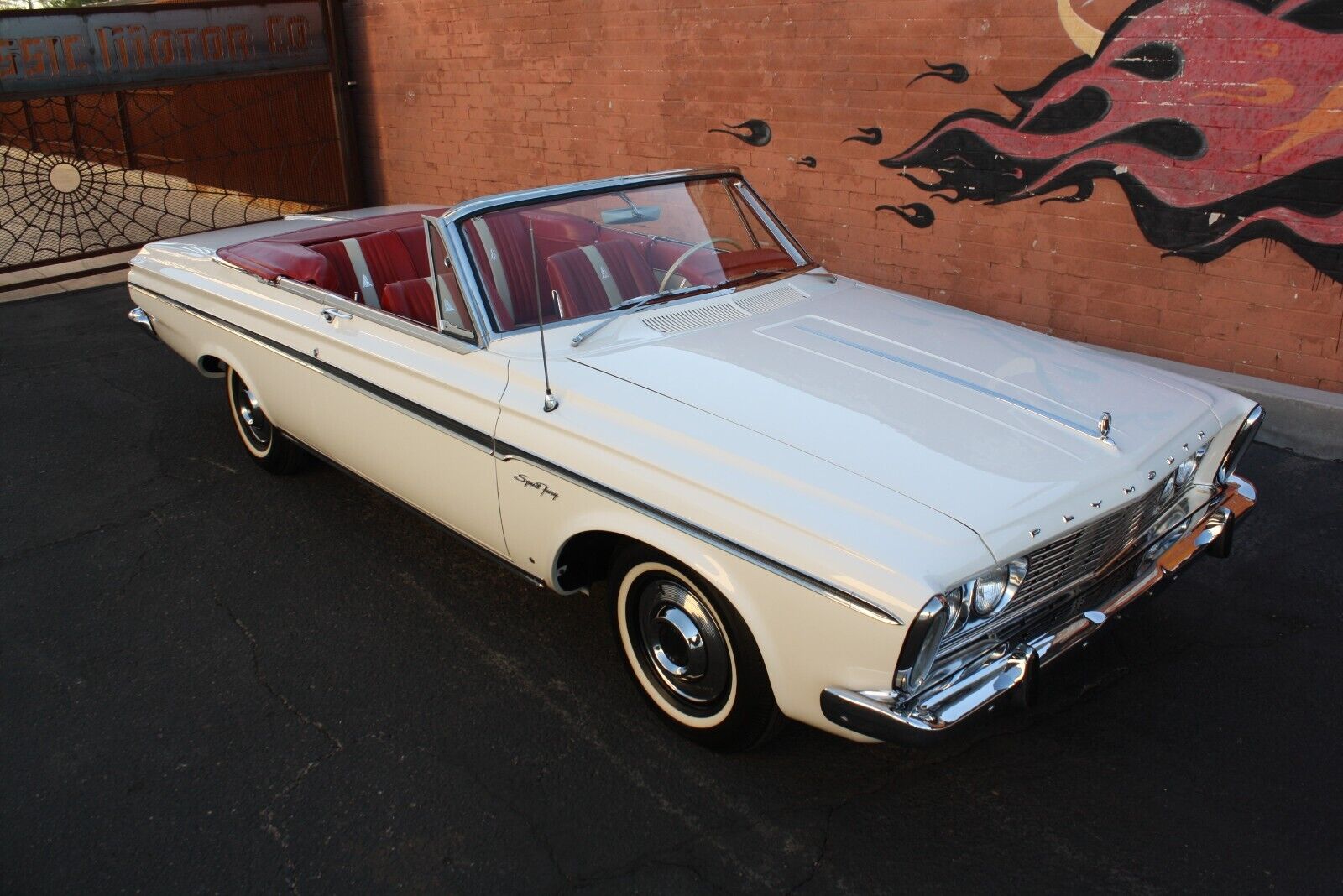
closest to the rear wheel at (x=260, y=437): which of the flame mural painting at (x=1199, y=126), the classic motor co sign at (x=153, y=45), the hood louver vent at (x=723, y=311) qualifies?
the hood louver vent at (x=723, y=311)

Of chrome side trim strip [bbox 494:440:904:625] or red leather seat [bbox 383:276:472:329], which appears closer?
chrome side trim strip [bbox 494:440:904:625]

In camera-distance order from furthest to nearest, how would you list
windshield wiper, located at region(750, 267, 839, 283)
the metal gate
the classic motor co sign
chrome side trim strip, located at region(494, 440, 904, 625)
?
1. the metal gate
2. the classic motor co sign
3. windshield wiper, located at region(750, 267, 839, 283)
4. chrome side trim strip, located at region(494, 440, 904, 625)

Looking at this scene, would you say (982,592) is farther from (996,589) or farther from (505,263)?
(505,263)

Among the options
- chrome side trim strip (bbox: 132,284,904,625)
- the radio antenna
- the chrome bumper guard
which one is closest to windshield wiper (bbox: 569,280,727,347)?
the radio antenna

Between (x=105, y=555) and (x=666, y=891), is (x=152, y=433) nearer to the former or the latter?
(x=105, y=555)

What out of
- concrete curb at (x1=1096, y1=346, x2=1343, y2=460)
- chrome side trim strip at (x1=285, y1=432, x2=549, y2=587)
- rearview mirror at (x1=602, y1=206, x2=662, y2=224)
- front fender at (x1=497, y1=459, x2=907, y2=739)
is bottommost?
concrete curb at (x1=1096, y1=346, x2=1343, y2=460)

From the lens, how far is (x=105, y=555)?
14.3 feet

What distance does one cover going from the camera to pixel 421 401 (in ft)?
11.9

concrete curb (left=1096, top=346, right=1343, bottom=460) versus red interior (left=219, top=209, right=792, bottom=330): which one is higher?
red interior (left=219, top=209, right=792, bottom=330)

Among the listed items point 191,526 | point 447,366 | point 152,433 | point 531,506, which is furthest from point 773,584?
point 152,433

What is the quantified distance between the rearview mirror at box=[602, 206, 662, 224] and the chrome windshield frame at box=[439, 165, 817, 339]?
9cm

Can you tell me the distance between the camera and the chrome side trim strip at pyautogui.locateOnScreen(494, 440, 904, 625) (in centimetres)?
242

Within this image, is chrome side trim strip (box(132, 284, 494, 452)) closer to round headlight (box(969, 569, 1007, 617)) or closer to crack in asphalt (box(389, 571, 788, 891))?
crack in asphalt (box(389, 571, 788, 891))

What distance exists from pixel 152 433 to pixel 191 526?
1.35 m
